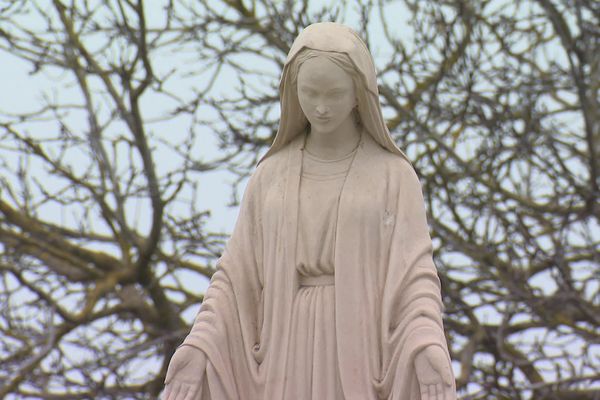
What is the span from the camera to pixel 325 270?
9.54m

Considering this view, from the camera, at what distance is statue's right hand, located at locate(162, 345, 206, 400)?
9.22 meters

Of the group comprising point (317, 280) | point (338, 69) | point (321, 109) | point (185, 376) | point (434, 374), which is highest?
point (338, 69)

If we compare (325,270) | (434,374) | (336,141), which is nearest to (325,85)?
(336,141)

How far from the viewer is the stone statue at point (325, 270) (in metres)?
9.26

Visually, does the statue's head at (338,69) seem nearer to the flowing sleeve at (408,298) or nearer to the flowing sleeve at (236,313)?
the flowing sleeve at (408,298)

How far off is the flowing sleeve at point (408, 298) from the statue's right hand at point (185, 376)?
88 cm

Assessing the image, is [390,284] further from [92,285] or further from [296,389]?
[92,285]

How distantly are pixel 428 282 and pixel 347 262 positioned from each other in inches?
15.8

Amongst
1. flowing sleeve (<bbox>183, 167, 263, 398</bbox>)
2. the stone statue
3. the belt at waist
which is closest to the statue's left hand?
the stone statue

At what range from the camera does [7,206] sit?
58.3ft

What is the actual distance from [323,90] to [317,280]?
0.93 m

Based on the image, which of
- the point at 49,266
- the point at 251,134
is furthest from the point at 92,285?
the point at 251,134

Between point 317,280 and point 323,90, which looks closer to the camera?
point 323,90

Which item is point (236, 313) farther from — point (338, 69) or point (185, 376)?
point (338, 69)
